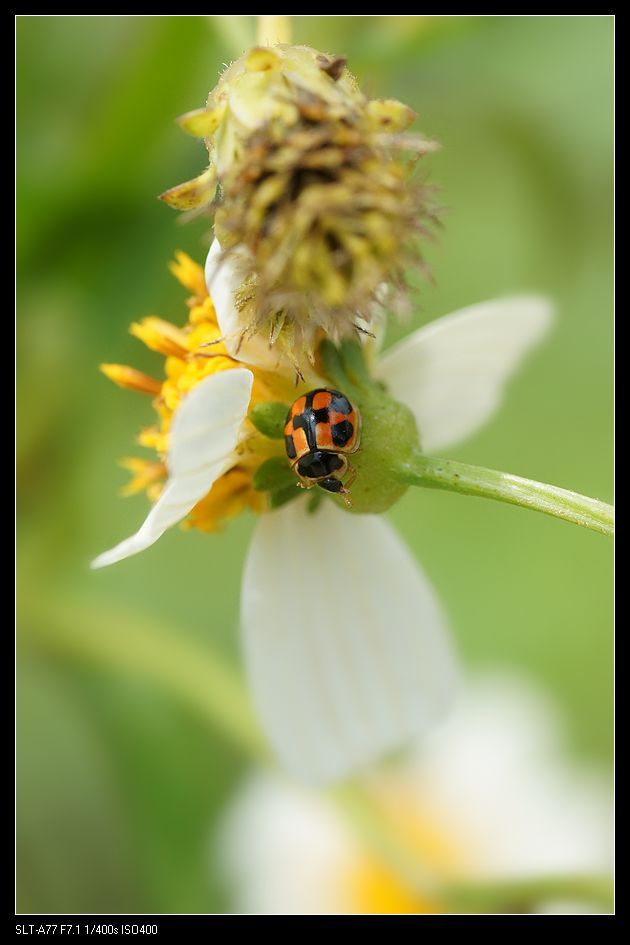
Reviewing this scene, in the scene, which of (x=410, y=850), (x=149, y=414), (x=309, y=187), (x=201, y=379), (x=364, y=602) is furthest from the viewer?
(x=149, y=414)

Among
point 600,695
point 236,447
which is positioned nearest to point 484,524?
point 600,695

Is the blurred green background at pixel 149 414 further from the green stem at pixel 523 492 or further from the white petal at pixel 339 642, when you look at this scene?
the green stem at pixel 523 492

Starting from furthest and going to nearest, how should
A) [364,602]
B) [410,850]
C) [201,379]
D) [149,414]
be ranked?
[149,414] < [410,850] < [364,602] < [201,379]

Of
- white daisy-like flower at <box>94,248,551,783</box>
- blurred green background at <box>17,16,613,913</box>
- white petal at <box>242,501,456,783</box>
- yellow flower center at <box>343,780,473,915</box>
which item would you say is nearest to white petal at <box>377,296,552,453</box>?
white daisy-like flower at <box>94,248,551,783</box>

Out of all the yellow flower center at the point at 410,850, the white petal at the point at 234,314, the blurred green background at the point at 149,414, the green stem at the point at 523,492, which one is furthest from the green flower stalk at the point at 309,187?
the yellow flower center at the point at 410,850

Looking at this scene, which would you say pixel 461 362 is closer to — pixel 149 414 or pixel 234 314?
pixel 234 314

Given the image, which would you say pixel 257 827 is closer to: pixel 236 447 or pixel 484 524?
pixel 484 524

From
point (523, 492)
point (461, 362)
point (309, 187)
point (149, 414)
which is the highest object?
point (149, 414)

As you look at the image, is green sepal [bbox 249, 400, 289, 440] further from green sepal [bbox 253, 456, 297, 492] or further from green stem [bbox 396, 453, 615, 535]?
green stem [bbox 396, 453, 615, 535]

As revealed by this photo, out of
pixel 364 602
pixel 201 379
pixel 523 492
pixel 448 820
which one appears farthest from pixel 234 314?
pixel 448 820
